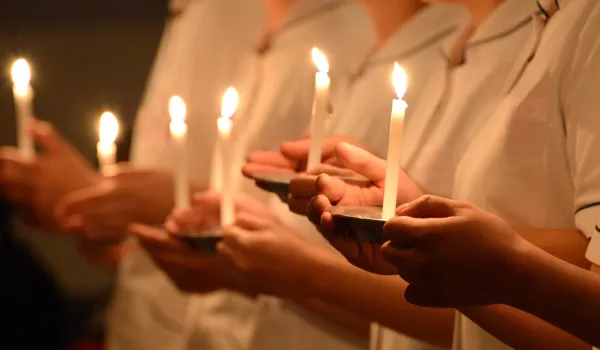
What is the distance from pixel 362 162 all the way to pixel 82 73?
1319 millimetres

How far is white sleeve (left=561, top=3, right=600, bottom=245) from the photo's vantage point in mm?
558

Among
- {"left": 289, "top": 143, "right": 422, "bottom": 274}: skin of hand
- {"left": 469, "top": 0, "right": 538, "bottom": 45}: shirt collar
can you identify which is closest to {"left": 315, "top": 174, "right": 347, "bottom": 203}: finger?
{"left": 289, "top": 143, "right": 422, "bottom": 274}: skin of hand

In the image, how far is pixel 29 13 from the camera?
5.70 feet

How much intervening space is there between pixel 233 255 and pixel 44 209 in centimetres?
51

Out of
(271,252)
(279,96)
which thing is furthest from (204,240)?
(279,96)

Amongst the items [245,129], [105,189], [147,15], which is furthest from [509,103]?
[147,15]

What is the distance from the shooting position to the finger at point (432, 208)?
17.8 inches

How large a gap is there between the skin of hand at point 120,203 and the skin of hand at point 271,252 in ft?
0.96

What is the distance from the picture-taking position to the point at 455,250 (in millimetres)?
438

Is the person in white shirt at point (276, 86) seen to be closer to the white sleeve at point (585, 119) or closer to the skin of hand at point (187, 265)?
the skin of hand at point (187, 265)

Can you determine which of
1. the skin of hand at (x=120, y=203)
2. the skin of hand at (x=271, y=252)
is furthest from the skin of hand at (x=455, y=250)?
the skin of hand at (x=120, y=203)

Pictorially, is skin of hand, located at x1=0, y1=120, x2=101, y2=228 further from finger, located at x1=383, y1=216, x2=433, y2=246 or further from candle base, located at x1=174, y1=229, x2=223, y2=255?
finger, located at x1=383, y1=216, x2=433, y2=246

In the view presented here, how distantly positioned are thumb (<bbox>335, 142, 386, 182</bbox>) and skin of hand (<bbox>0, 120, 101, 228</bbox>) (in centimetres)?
67

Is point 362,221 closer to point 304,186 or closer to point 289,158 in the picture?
point 304,186
